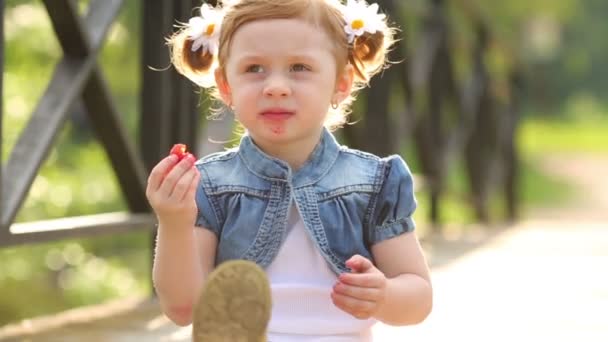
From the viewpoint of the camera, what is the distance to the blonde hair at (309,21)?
2.11 m

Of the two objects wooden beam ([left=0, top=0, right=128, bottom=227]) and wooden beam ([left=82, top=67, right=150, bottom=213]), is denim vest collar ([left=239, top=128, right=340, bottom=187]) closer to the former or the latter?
wooden beam ([left=0, top=0, right=128, bottom=227])

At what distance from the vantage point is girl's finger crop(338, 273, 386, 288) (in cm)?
193

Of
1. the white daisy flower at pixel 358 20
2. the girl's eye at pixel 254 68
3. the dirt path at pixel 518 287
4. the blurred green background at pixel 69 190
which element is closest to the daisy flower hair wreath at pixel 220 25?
the white daisy flower at pixel 358 20

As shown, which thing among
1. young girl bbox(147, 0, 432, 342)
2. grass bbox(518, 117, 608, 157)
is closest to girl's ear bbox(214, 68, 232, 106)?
young girl bbox(147, 0, 432, 342)

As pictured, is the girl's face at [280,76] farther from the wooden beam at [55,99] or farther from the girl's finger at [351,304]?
the wooden beam at [55,99]

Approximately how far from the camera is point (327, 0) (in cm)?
219

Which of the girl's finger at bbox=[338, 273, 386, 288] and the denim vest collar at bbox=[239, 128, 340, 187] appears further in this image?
the denim vest collar at bbox=[239, 128, 340, 187]

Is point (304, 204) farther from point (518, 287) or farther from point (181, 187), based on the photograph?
point (518, 287)

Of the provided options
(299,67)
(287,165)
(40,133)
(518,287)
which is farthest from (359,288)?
(518,287)

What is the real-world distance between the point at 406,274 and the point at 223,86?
18.3 inches

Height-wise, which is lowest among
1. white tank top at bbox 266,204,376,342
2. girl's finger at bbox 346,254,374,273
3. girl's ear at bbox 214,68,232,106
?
white tank top at bbox 266,204,376,342

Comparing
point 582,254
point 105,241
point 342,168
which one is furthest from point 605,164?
point 342,168

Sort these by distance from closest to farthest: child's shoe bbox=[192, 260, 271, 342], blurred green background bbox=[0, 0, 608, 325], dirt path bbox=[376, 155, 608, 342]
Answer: child's shoe bbox=[192, 260, 271, 342] → dirt path bbox=[376, 155, 608, 342] → blurred green background bbox=[0, 0, 608, 325]

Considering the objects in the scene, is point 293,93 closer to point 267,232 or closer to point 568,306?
point 267,232
